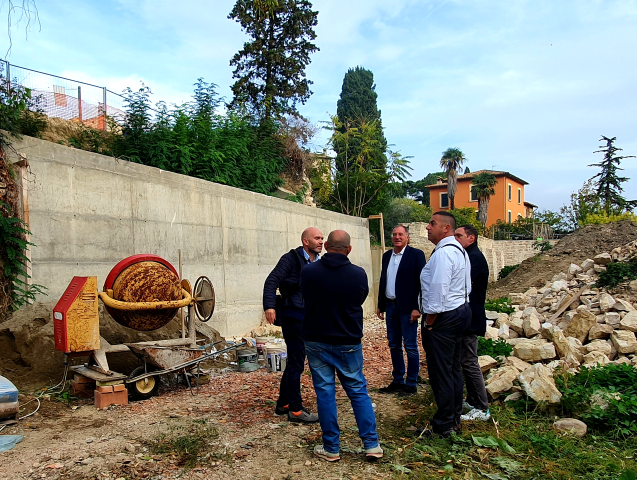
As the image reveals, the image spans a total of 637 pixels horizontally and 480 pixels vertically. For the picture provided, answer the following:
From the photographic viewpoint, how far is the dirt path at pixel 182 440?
11.4ft

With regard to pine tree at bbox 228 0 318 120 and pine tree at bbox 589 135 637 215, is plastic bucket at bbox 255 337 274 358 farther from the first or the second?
pine tree at bbox 589 135 637 215

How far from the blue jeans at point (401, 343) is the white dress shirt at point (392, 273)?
0.40ft

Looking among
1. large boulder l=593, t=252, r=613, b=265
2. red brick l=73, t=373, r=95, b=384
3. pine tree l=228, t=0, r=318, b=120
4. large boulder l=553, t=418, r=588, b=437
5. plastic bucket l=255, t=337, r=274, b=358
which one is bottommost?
large boulder l=553, t=418, r=588, b=437

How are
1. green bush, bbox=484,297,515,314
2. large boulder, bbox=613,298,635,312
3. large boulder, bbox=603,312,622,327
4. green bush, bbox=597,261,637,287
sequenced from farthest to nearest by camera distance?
green bush, bbox=484,297,515,314
green bush, bbox=597,261,637,287
large boulder, bbox=613,298,635,312
large boulder, bbox=603,312,622,327

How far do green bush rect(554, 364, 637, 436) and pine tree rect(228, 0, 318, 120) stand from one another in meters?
16.8

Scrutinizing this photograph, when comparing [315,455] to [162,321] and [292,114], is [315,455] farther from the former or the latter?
[292,114]

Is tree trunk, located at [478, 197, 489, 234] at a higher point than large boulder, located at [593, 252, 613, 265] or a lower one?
higher

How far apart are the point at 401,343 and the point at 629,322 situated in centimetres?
404

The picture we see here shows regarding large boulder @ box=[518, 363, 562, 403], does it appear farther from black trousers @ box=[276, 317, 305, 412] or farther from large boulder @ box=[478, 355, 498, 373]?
black trousers @ box=[276, 317, 305, 412]

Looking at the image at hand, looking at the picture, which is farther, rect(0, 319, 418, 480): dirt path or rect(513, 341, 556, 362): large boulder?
rect(513, 341, 556, 362): large boulder

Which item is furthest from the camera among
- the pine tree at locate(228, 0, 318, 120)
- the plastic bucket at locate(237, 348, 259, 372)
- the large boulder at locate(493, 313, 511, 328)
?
the pine tree at locate(228, 0, 318, 120)

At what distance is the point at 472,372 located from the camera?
4.69m

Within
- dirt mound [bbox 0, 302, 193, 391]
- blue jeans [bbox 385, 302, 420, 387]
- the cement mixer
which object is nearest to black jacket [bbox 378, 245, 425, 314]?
blue jeans [bbox 385, 302, 420, 387]

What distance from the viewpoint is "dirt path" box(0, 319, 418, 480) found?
3.49 metres
